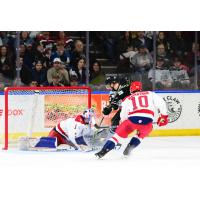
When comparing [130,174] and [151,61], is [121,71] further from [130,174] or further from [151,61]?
[130,174]

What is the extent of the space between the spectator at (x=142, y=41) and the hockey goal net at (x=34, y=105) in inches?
122

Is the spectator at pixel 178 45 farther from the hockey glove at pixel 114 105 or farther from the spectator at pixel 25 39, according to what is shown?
the hockey glove at pixel 114 105

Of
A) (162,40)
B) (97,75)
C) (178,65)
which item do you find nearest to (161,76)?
(178,65)

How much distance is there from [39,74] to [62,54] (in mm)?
652

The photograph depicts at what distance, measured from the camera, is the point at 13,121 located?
9.87 metres

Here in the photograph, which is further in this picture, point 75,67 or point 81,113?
point 75,67

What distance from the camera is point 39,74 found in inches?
478

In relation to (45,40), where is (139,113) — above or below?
below

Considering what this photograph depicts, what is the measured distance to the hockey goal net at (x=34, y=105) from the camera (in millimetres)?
9812

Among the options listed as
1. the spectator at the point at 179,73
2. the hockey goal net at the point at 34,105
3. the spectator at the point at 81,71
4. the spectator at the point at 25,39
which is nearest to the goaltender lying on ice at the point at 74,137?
the hockey goal net at the point at 34,105

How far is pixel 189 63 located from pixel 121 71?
1.34 metres

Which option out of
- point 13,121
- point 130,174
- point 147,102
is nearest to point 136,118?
point 147,102

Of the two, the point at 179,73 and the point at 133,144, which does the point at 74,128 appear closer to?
the point at 133,144

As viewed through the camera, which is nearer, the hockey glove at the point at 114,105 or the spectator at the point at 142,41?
the hockey glove at the point at 114,105
